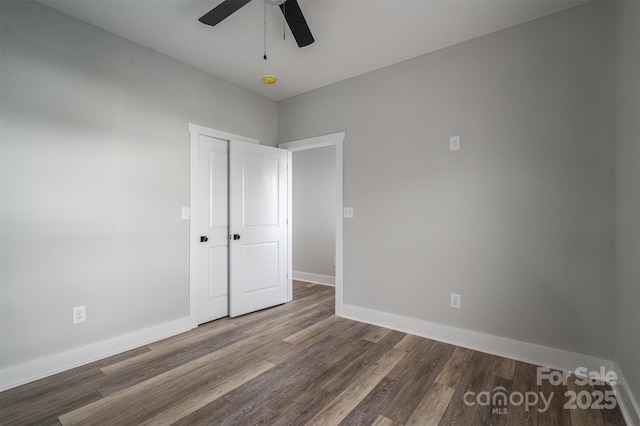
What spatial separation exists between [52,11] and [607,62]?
4.15m

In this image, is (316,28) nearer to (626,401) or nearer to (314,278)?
(626,401)

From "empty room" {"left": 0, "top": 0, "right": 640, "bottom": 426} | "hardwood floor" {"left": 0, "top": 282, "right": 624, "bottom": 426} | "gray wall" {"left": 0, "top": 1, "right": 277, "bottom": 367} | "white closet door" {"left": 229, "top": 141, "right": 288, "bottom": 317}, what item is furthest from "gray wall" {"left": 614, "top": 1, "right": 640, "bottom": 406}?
"gray wall" {"left": 0, "top": 1, "right": 277, "bottom": 367}

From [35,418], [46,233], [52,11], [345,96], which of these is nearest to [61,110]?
[52,11]

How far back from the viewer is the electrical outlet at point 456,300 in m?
2.64

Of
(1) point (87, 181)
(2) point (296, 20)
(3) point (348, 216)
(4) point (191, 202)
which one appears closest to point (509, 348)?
(3) point (348, 216)

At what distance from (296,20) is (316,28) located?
584 millimetres

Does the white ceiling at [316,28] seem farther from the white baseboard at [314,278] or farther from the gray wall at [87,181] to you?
the white baseboard at [314,278]

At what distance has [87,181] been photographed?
235 centimetres

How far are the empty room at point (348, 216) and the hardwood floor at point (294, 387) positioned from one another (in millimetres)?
19

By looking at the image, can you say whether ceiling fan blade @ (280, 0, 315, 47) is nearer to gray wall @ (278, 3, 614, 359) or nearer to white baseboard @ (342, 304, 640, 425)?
gray wall @ (278, 3, 614, 359)

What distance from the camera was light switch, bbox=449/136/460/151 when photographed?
2.65 m

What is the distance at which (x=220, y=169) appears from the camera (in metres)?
3.30

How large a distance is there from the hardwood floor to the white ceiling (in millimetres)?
2754

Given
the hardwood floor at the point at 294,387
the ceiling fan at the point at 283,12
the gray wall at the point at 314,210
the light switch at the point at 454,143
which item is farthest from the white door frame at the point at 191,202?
the light switch at the point at 454,143
